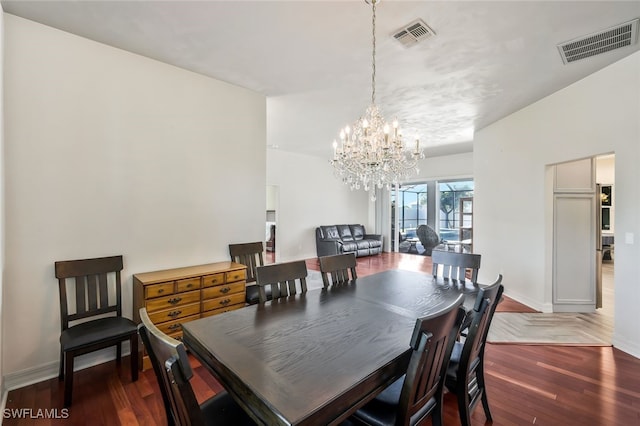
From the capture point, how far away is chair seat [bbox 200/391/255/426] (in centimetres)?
130

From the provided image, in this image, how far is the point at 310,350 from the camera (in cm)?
134

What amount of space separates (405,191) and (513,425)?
8300 mm

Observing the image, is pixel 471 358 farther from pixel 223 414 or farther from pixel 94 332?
pixel 94 332

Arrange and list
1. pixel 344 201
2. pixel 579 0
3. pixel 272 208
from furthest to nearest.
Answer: pixel 272 208, pixel 344 201, pixel 579 0

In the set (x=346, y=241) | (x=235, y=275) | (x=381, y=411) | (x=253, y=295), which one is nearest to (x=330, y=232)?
(x=346, y=241)

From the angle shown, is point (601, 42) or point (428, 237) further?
point (428, 237)

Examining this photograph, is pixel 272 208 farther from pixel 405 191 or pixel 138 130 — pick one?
pixel 138 130

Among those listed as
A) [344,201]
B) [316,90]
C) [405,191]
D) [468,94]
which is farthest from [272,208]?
[468,94]

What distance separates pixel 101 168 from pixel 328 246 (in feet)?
18.1

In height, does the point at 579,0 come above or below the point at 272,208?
above

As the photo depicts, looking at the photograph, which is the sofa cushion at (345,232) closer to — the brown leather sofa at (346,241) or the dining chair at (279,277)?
the brown leather sofa at (346,241)

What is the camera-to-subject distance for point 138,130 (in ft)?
9.27

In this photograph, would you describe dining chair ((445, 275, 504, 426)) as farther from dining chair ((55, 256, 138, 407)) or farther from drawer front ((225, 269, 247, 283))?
dining chair ((55, 256, 138, 407))

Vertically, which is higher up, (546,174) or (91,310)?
(546,174)
